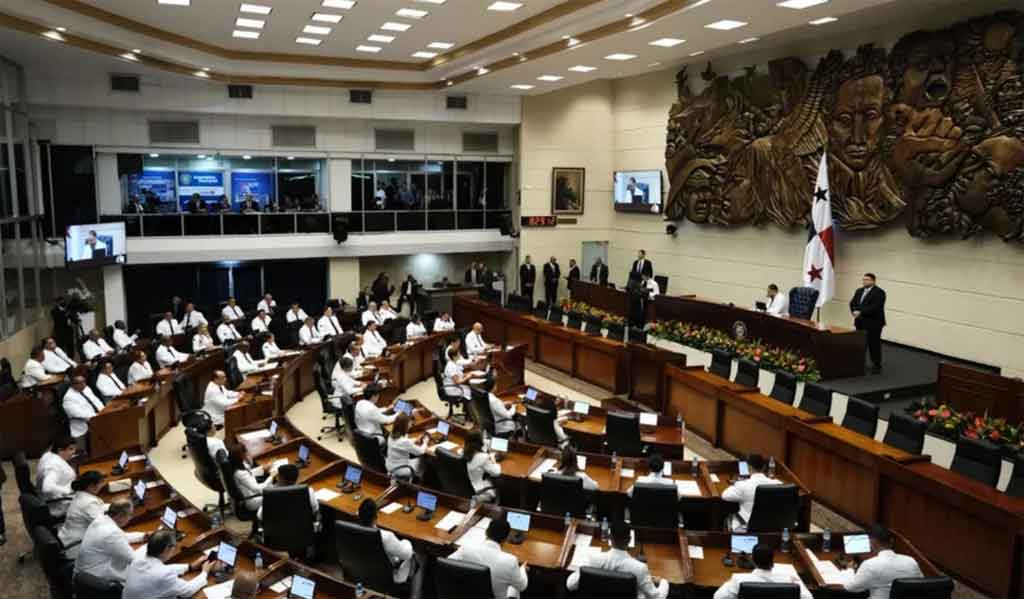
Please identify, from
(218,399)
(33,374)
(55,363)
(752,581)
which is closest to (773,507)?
(752,581)

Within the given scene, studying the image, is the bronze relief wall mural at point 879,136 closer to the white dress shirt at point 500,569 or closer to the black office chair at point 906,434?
the black office chair at point 906,434

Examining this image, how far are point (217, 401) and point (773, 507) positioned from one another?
7.14 metres

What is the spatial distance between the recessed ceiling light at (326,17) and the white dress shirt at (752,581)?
1077cm

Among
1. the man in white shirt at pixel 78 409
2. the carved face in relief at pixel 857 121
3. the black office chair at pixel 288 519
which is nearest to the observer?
the black office chair at pixel 288 519

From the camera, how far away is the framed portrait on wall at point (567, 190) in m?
21.2

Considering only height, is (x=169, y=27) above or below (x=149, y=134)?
above

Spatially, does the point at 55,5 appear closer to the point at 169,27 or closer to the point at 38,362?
the point at 169,27

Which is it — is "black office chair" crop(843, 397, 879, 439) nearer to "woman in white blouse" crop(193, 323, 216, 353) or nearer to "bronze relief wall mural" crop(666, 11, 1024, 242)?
"bronze relief wall mural" crop(666, 11, 1024, 242)

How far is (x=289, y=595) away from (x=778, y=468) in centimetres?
450

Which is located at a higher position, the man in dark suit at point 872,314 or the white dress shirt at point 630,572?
the man in dark suit at point 872,314

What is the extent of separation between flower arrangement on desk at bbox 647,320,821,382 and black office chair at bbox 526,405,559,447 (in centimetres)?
401

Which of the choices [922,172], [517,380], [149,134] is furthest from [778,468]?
[149,134]

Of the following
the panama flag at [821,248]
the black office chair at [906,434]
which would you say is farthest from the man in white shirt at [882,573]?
the panama flag at [821,248]

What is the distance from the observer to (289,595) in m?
5.04
